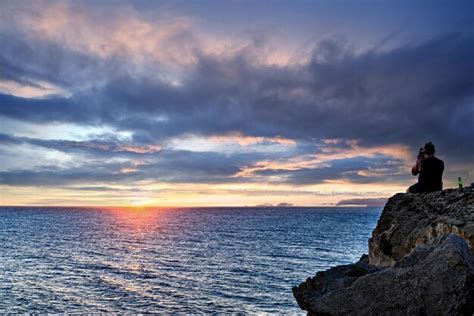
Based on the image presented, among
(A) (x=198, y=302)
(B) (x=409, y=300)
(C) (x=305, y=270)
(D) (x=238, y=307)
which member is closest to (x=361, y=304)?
(B) (x=409, y=300)

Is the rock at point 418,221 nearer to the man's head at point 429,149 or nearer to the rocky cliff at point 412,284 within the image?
the rocky cliff at point 412,284

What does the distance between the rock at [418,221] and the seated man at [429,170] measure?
18.0 inches

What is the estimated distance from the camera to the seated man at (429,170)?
15.7 meters

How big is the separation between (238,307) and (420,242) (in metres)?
20.3

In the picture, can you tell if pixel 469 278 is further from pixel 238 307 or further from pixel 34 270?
pixel 34 270

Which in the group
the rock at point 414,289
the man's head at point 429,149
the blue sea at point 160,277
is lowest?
the blue sea at point 160,277

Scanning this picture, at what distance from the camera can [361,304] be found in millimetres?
7758

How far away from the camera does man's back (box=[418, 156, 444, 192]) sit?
1567 cm

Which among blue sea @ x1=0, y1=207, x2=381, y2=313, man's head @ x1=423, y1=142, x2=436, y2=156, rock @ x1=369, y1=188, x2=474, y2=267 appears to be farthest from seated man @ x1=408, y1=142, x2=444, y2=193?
blue sea @ x1=0, y1=207, x2=381, y2=313

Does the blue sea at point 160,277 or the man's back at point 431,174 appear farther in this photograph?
the blue sea at point 160,277

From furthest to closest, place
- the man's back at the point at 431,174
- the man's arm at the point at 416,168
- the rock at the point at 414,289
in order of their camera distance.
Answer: the man's arm at the point at 416,168
the man's back at the point at 431,174
the rock at the point at 414,289

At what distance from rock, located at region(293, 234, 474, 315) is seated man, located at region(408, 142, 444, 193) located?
8122mm

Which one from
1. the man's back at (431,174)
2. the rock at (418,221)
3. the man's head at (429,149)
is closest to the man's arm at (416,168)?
the man's back at (431,174)

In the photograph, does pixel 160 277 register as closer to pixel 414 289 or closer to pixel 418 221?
pixel 418 221
